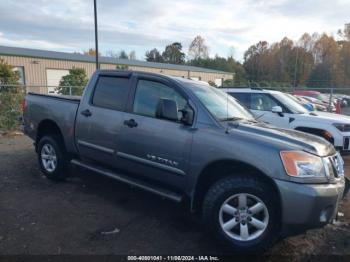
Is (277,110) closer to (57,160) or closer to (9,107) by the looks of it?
(57,160)

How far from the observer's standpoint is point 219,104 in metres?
4.13

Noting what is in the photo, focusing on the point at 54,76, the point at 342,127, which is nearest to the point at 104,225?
the point at 342,127

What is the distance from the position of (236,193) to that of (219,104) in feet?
4.33

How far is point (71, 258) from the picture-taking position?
314cm

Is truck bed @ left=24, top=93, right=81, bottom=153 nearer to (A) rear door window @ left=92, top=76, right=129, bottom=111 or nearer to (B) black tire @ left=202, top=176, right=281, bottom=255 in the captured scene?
(A) rear door window @ left=92, top=76, right=129, bottom=111

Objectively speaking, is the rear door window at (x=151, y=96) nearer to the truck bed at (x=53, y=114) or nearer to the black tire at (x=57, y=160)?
the truck bed at (x=53, y=114)

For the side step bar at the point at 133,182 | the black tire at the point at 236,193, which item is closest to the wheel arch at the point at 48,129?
the side step bar at the point at 133,182

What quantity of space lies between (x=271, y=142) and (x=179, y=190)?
1.28m

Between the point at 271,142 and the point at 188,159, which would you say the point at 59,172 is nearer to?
the point at 188,159

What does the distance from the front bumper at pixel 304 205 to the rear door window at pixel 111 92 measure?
96.7 inches

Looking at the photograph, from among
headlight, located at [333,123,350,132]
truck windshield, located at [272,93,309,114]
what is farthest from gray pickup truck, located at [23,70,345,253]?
truck windshield, located at [272,93,309,114]

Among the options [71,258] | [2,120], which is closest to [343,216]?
[71,258]

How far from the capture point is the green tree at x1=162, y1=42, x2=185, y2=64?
3359 inches

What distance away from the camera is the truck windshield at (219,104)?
152 inches
